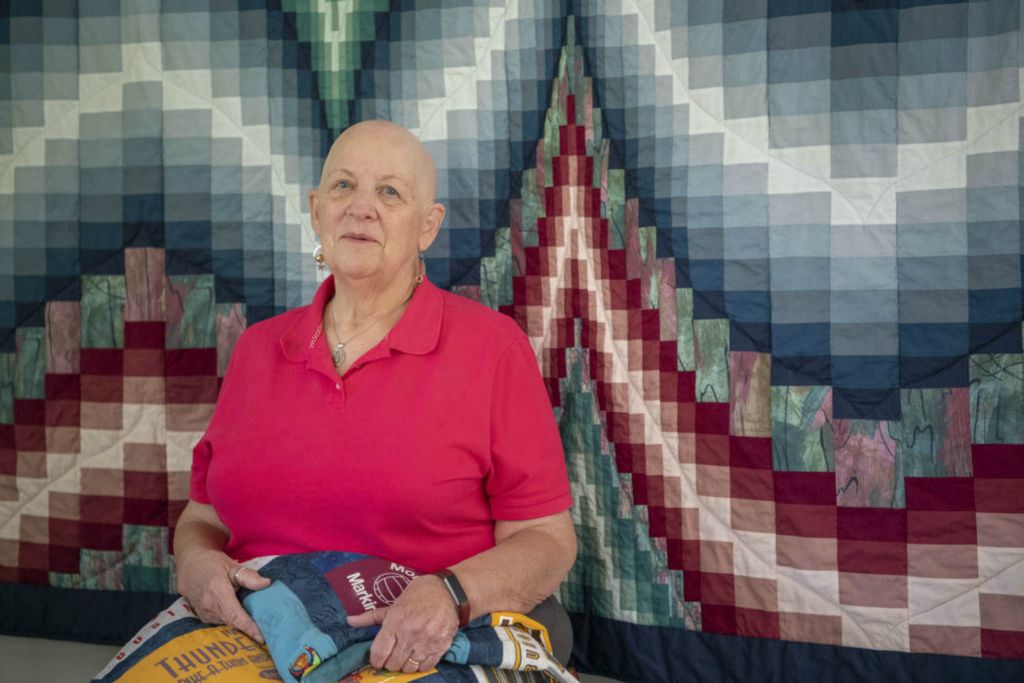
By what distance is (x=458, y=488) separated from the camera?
1.60m

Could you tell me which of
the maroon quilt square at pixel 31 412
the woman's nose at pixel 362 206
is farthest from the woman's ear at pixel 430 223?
the maroon quilt square at pixel 31 412

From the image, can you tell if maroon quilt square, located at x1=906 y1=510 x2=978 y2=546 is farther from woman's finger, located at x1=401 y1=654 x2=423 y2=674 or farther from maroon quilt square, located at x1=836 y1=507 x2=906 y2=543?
woman's finger, located at x1=401 y1=654 x2=423 y2=674

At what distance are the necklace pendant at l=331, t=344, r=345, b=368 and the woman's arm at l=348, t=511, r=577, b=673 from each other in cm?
42

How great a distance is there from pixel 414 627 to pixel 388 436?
1.12ft

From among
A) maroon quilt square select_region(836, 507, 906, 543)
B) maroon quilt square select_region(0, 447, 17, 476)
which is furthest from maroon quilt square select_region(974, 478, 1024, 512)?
maroon quilt square select_region(0, 447, 17, 476)

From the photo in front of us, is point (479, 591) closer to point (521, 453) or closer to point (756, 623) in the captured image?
point (521, 453)

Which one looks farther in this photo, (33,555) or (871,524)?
(33,555)

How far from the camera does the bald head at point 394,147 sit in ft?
5.66

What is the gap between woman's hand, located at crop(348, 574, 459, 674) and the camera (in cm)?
138

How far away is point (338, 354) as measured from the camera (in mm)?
1734

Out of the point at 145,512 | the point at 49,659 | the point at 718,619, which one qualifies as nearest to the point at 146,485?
the point at 145,512

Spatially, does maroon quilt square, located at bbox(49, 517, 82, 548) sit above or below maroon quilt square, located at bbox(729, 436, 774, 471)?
below

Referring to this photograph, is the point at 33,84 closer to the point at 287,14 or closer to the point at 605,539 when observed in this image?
the point at 287,14

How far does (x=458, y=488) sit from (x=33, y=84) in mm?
1652
